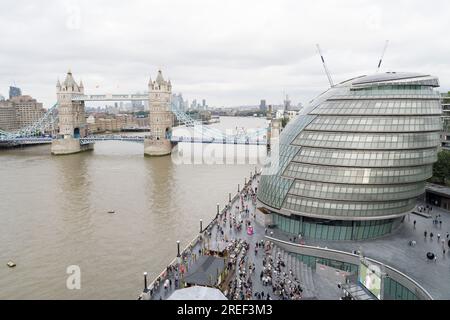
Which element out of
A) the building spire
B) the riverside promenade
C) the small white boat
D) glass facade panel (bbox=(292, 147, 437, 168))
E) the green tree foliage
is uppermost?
the building spire

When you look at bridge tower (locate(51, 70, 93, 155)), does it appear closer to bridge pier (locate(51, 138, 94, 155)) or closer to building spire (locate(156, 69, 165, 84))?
bridge pier (locate(51, 138, 94, 155))

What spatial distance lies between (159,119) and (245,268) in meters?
82.7

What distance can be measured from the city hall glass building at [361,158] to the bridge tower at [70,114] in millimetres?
88515

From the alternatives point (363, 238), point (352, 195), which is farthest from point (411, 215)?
point (352, 195)

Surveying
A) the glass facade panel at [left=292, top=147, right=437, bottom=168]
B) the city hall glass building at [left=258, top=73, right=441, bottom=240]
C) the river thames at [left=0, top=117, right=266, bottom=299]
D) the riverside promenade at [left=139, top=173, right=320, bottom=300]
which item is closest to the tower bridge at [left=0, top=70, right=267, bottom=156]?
the river thames at [left=0, top=117, right=266, bottom=299]

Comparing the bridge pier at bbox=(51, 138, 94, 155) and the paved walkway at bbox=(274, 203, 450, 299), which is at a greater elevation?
the bridge pier at bbox=(51, 138, 94, 155)

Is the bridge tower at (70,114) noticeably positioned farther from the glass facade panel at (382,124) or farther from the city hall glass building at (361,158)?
the glass facade panel at (382,124)

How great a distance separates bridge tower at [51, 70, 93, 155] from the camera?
111 meters

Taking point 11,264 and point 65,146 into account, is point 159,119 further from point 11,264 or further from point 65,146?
point 11,264

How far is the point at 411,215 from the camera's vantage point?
4088cm

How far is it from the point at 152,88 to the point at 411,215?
279 feet

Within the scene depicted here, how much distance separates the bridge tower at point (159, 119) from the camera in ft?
334

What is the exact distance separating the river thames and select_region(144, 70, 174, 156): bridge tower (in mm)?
18448
